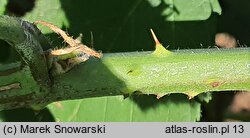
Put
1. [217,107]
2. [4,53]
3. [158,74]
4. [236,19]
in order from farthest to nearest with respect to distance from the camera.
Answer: [217,107]
[236,19]
[4,53]
[158,74]

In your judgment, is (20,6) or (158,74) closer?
(158,74)

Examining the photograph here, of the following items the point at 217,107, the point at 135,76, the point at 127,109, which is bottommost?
the point at 135,76

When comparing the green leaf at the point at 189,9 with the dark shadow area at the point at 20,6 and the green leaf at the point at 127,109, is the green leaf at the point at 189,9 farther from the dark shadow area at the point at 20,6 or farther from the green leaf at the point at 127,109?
the dark shadow area at the point at 20,6

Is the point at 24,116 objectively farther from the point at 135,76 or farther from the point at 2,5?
the point at 135,76

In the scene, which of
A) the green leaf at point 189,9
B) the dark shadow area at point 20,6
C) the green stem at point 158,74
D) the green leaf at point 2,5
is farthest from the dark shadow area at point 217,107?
the green stem at point 158,74

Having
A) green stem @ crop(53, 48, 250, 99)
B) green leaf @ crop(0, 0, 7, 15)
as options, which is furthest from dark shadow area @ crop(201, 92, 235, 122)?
green stem @ crop(53, 48, 250, 99)

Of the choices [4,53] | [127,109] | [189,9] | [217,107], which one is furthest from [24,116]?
[217,107]

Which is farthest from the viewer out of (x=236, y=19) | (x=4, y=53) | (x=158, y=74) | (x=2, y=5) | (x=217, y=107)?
(x=217, y=107)

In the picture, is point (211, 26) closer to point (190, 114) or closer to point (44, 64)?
point (190, 114)
